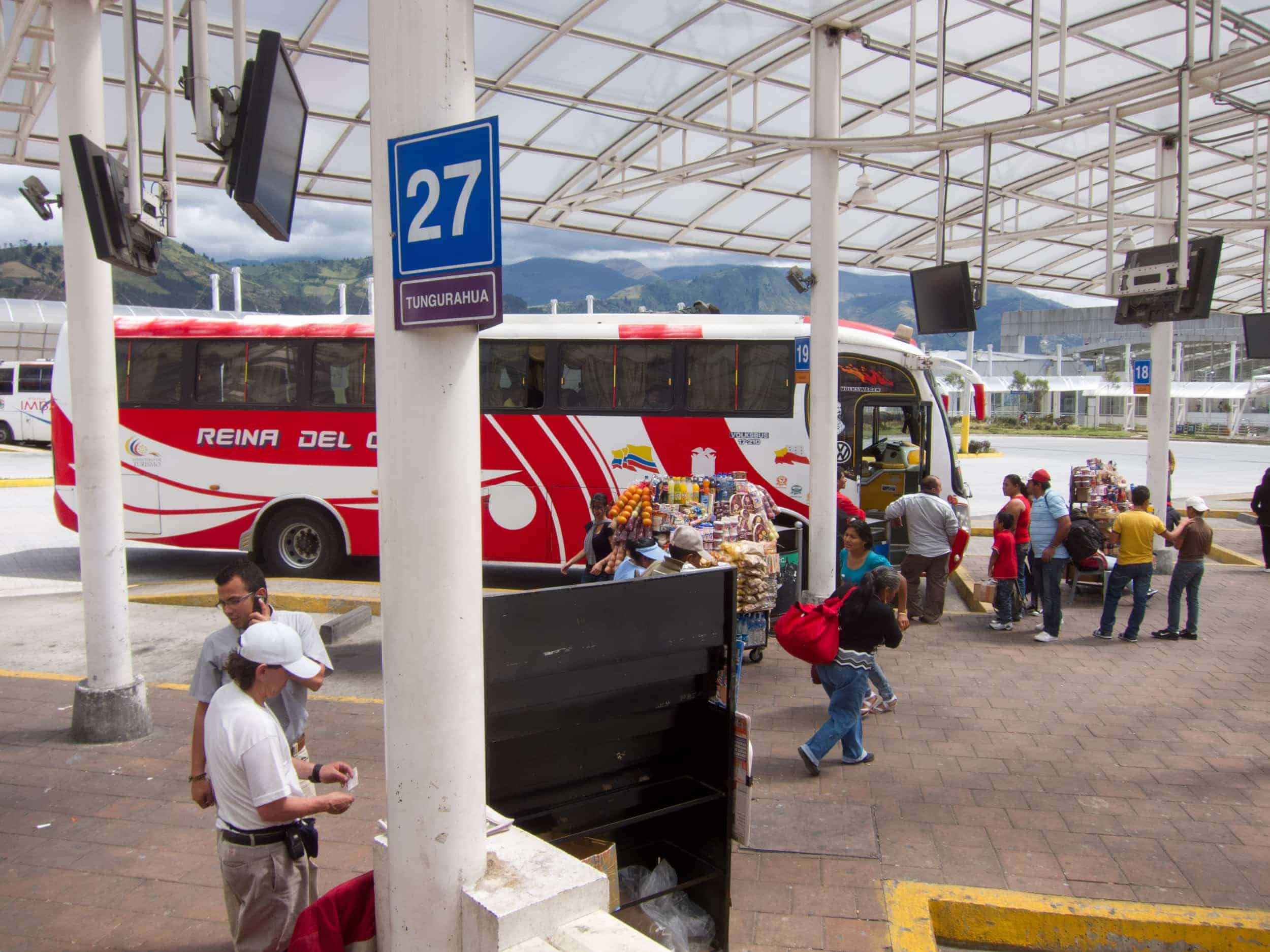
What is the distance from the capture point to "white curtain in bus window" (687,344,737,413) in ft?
38.9

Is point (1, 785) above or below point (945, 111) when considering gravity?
below

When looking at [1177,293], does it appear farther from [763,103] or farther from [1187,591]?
[763,103]

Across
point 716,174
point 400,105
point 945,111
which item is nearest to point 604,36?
point 716,174

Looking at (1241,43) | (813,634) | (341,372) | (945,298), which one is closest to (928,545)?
(945,298)

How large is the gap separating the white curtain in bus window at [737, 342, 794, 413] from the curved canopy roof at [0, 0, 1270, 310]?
2131 millimetres

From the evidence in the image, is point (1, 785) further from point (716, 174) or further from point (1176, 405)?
point (1176, 405)

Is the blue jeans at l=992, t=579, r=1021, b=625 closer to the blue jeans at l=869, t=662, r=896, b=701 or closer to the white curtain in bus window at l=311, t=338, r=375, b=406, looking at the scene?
the blue jeans at l=869, t=662, r=896, b=701

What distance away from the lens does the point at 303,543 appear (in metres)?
12.6

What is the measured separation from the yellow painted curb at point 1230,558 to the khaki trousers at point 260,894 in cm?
1398

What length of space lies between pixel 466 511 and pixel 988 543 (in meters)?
14.9

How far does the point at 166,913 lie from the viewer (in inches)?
173

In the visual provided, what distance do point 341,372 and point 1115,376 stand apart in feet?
267

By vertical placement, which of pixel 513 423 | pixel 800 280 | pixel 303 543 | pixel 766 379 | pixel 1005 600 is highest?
pixel 800 280

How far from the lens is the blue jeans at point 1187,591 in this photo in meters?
9.60
